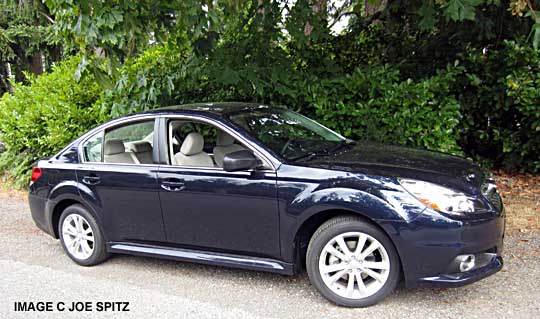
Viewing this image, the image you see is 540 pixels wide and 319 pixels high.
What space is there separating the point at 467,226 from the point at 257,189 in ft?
5.22

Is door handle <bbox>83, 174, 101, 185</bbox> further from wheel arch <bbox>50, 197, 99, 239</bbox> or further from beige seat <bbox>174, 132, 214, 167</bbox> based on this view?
beige seat <bbox>174, 132, 214, 167</bbox>

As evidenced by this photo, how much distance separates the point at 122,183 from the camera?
462cm

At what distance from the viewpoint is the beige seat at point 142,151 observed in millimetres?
4848

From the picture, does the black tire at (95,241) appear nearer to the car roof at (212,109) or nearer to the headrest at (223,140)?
the car roof at (212,109)

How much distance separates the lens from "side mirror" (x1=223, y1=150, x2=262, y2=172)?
3955mm

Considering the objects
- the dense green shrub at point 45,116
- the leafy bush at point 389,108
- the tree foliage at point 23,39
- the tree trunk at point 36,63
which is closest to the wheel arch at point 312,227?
the leafy bush at point 389,108

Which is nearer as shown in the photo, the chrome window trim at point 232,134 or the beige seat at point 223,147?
the chrome window trim at point 232,134

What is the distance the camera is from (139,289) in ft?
14.4

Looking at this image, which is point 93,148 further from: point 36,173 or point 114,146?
point 36,173

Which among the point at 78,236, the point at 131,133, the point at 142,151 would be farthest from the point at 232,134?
the point at 78,236

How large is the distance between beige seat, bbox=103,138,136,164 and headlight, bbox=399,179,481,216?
270cm

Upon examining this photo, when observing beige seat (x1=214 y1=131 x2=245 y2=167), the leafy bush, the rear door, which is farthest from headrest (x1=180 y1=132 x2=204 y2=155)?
the leafy bush

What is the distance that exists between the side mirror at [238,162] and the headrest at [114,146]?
4.92 ft

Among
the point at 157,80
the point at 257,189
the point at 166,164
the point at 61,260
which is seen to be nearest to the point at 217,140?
the point at 166,164
